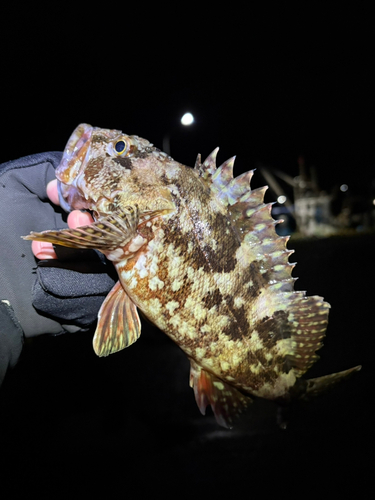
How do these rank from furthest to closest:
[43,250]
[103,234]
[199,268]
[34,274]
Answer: [34,274] → [43,250] → [199,268] → [103,234]

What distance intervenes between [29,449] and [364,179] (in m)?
36.3

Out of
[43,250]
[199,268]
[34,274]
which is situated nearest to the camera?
[199,268]

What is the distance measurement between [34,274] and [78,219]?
1.82 feet

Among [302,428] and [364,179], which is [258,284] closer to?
[302,428]

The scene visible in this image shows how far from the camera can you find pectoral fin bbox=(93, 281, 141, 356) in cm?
194

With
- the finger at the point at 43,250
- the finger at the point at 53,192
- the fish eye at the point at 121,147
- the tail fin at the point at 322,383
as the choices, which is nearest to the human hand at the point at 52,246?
the finger at the point at 43,250

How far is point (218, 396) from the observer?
88.5 inches

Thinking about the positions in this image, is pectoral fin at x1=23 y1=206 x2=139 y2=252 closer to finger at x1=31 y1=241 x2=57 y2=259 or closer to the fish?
the fish

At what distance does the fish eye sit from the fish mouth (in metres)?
0.18

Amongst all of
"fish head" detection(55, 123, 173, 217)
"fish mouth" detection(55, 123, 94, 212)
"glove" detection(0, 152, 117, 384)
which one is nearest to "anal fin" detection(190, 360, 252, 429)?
"glove" detection(0, 152, 117, 384)

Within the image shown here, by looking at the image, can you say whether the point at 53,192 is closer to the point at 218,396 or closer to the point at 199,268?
the point at 199,268

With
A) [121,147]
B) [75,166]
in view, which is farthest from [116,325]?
[121,147]

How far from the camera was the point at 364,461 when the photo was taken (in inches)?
166

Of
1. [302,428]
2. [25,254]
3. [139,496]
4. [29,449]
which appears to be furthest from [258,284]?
[29,449]
